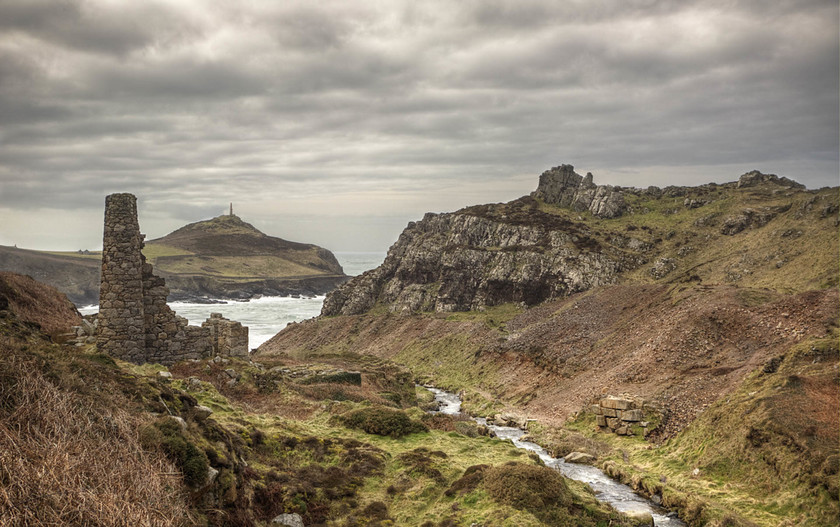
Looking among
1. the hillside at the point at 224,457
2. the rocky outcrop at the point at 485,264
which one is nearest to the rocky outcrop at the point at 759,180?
the rocky outcrop at the point at 485,264

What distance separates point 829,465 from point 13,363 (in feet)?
85.5

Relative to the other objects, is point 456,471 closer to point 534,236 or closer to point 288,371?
point 288,371

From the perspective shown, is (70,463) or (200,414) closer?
(70,463)

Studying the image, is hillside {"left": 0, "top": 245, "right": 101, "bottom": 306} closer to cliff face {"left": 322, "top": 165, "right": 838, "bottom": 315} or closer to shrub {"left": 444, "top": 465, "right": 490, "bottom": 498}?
cliff face {"left": 322, "top": 165, "right": 838, "bottom": 315}

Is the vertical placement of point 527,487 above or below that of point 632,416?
above

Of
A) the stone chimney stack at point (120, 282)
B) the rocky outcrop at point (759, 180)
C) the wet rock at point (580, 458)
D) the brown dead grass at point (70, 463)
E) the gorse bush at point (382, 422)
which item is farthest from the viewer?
the rocky outcrop at point (759, 180)

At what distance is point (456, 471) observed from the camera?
1789 cm

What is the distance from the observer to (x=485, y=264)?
100 metres

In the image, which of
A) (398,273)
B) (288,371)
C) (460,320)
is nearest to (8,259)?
(398,273)

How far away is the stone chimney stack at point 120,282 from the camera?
2284cm

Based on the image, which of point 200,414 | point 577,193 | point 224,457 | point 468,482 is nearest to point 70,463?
point 224,457

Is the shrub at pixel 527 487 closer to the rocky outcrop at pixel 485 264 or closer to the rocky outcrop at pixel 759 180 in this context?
the rocky outcrop at pixel 485 264

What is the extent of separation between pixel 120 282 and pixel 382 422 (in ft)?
45.4

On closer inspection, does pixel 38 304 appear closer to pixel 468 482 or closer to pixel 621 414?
pixel 468 482
